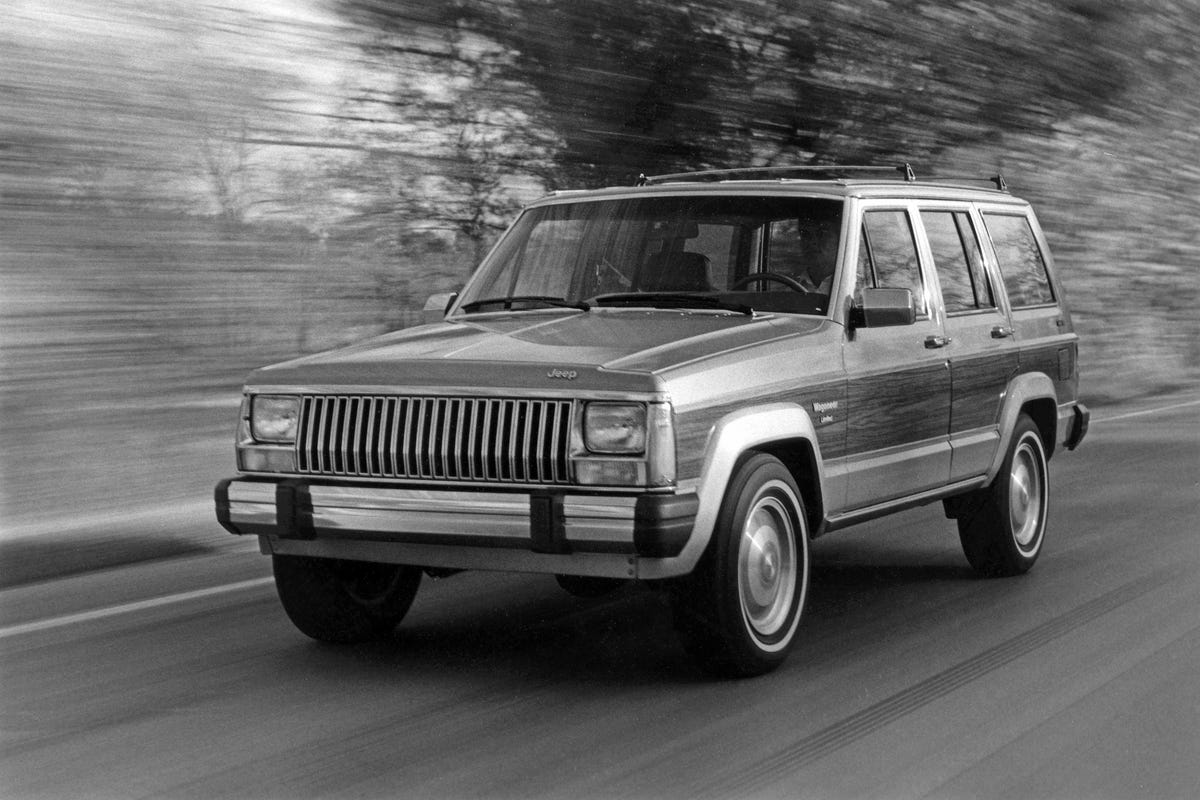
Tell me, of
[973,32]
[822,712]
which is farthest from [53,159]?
[973,32]

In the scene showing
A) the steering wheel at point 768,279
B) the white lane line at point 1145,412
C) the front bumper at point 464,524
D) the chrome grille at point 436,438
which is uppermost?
the steering wheel at point 768,279

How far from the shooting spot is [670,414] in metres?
5.36

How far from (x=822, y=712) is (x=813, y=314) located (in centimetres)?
183

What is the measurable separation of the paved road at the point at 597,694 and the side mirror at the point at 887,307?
1.27 meters

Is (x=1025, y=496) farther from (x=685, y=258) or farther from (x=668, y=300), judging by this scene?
(x=668, y=300)

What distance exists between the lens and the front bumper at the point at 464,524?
527cm

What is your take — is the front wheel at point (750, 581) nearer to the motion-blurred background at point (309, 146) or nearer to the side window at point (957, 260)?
the side window at point (957, 260)

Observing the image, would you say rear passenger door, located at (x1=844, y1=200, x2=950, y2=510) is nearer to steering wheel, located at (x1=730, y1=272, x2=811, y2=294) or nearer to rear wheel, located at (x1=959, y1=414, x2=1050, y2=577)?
steering wheel, located at (x1=730, y1=272, x2=811, y2=294)

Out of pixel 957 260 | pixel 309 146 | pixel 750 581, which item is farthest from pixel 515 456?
pixel 309 146

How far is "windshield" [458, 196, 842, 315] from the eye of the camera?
21.9 ft

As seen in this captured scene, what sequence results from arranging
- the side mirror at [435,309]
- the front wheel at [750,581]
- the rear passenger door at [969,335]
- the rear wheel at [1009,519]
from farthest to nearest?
1. the rear wheel at [1009,519]
2. the rear passenger door at [969,335]
3. the side mirror at [435,309]
4. the front wheel at [750,581]

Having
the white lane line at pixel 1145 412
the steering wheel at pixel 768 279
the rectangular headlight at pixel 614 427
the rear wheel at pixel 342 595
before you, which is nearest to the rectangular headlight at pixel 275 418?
the rear wheel at pixel 342 595

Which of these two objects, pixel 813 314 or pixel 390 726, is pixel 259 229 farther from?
pixel 390 726

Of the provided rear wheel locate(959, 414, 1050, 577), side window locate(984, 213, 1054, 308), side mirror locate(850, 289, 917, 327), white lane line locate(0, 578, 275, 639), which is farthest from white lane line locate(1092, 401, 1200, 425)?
white lane line locate(0, 578, 275, 639)
